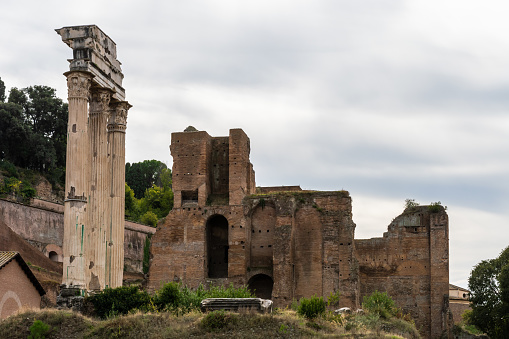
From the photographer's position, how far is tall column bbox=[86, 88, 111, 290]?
997 inches

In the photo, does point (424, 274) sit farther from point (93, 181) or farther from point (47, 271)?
point (93, 181)

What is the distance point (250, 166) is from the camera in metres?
45.9

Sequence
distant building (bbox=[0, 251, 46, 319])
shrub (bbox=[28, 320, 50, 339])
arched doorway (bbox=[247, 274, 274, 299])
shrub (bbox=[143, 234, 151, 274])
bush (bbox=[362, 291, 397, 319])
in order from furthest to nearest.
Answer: shrub (bbox=[143, 234, 151, 274]) → arched doorway (bbox=[247, 274, 274, 299]) → bush (bbox=[362, 291, 397, 319]) → distant building (bbox=[0, 251, 46, 319]) → shrub (bbox=[28, 320, 50, 339])

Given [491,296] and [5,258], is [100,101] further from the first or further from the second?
[491,296]

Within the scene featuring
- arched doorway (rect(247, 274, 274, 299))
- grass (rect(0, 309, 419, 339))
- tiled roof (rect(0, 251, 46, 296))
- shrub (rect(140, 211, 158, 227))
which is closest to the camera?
grass (rect(0, 309, 419, 339))

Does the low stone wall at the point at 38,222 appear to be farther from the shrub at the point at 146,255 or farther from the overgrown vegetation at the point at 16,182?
the shrub at the point at 146,255

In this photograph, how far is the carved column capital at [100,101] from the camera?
86.7 ft

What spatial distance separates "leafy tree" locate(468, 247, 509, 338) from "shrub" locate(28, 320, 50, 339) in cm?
2631

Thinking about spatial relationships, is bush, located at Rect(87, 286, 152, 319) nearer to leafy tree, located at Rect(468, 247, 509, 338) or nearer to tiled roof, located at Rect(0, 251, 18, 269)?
tiled roof, located at Rect(0, 251, 18, 269)

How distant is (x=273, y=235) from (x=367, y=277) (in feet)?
20.5

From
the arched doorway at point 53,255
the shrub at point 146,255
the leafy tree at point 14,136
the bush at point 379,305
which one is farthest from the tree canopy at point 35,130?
the bush at point 379,305

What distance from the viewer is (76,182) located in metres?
24.2

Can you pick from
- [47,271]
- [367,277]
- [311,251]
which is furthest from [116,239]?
[367,277]

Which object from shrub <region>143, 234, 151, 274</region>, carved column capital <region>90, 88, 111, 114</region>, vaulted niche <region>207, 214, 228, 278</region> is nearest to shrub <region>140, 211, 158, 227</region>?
shrub <region>143, 234, 151, 274</region>
